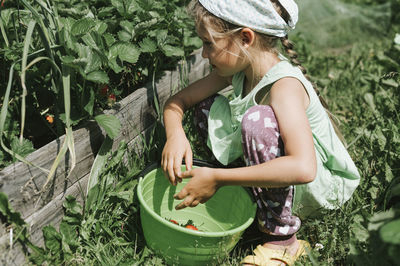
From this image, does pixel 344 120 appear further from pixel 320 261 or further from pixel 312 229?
pixel 320 261

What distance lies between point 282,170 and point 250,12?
566 millimetres

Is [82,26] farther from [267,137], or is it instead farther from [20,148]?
[267,137]

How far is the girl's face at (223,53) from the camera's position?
163 cm

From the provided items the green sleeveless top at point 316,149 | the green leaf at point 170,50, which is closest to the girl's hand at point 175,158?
the green sleeveless top at point 316,149

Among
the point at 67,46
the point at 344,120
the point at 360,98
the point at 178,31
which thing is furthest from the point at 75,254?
the point at 360,98

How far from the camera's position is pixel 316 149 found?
5.56ft

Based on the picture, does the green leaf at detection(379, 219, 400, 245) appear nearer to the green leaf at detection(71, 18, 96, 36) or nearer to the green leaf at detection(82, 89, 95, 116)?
the green leaf at detection(82, 89, 95, 116)

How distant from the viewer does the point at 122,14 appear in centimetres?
179

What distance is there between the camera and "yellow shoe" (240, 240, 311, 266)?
1550 millimetres

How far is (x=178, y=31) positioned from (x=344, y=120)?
1.12 m

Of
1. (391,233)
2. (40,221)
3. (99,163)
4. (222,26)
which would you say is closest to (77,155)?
(99,163)

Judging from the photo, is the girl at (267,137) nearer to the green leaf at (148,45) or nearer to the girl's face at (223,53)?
the girl's face at (223,53)

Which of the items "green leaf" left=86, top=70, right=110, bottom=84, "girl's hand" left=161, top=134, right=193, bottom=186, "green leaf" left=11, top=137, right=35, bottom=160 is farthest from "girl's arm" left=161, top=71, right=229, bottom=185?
"green leaf" left=11, top=137, right=35, bottom=160

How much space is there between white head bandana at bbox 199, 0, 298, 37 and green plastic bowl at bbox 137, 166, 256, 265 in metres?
0.61
